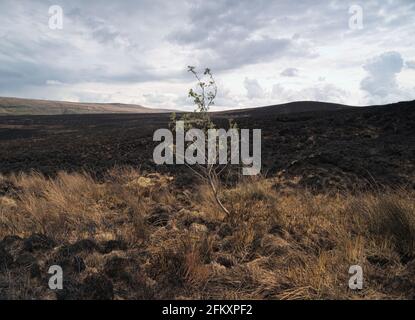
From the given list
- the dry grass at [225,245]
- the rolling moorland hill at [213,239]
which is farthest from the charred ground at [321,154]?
the dry grass at [225,245]

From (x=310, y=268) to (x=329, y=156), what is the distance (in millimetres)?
7583

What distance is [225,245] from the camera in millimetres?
4840

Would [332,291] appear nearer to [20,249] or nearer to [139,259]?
[139,259]

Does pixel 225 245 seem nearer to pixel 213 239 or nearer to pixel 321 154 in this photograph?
pixel 213 239

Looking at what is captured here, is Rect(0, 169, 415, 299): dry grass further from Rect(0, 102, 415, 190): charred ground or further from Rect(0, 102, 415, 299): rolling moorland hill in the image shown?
Rect(0, 102, 415, 190): charred ground

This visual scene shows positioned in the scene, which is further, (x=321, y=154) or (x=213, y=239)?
(x=321, y=154)

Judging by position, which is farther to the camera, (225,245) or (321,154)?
(321,154)

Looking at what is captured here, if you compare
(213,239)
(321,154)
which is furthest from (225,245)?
(321,154)

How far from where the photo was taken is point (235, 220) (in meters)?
5.67

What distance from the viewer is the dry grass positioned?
3.71 metres

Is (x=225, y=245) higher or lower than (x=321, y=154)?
lower

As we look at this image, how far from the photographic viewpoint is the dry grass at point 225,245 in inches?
146
